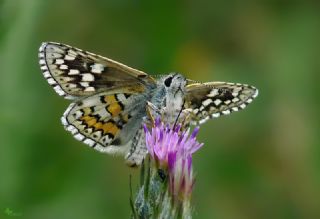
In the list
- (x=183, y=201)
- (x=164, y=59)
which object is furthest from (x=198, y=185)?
(x=183, y=201)

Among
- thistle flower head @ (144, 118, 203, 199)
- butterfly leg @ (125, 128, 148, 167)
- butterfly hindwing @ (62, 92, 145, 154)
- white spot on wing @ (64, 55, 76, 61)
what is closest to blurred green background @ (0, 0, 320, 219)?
white spot on wing @ (64, 55, 76, 61)

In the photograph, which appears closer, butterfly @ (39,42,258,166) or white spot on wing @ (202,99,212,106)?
butterfly @ (39,42,258,166)

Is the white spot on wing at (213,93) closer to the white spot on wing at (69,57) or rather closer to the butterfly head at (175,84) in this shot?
the butterfly head at (175,84)

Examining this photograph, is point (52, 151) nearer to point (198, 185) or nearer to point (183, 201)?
point (198, 185)

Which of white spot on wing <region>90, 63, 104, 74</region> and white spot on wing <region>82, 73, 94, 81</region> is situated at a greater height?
white spot on wing <region>90, 63, 104, 74</region>

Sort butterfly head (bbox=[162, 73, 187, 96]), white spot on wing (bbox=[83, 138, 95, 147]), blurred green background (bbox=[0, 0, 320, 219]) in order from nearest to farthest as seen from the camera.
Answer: white spot on wing (bbox=[83, 138, 95, 147]) → butterfly head (bbox=[162, 73, 187, 96]) → blurred green background (bbox=[0, 0, 320, 219])

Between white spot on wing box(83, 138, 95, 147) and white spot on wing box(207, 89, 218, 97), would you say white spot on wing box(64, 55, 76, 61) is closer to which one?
white spot on wing box(83, 138, 95, 147)
